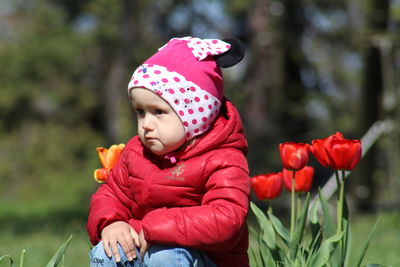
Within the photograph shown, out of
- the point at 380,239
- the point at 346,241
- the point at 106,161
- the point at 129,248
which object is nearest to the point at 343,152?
the point at 346,241

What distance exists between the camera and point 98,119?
19.7m

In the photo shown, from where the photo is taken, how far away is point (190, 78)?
→ 245cm

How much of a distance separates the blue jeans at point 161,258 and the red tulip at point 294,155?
16.9 inches

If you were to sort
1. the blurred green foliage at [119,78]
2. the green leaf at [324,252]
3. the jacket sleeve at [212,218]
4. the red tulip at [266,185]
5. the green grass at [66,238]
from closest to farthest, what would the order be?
the jacket sleeve at [212,218] < the green leaf at [324,252] < the red tulip at [266,185] < the green grass at [66,238] < the blurred green foliage at [119,78]

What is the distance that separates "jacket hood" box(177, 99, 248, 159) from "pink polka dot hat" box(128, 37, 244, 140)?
34mm

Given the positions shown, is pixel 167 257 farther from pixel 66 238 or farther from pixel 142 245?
pixel 66 238

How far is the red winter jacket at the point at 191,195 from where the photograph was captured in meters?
2.21

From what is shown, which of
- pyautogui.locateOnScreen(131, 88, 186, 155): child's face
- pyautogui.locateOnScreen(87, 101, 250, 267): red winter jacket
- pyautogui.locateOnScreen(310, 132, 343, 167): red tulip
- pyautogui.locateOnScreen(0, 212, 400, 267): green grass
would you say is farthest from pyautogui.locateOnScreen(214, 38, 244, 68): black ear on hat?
pyautogui.locateOnScreen(0, 212, 400, 267): green grass

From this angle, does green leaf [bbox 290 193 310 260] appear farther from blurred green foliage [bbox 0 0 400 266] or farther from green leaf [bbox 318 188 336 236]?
blurred green foliage [bbox 0 0 400 266]

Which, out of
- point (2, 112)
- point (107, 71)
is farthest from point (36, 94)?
point (107, 71)

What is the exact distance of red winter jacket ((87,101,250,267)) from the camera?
2211 millimetres

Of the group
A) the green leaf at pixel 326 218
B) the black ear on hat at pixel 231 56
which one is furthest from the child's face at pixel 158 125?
the green leaf at pixel 326 218

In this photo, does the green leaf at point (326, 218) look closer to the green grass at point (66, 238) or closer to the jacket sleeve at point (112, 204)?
the jacket sleeve at point (112, 204)

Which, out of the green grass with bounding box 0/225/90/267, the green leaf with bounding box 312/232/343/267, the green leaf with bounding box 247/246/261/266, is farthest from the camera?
the green grass with bounding box 0/225/90/267
